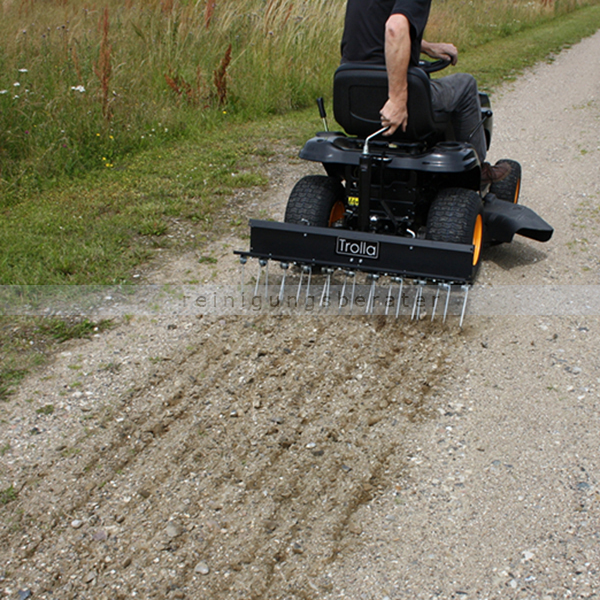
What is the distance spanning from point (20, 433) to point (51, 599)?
91cm

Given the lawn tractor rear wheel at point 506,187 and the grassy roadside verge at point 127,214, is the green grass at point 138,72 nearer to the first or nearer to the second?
the grassy roadside verge at point 127,214

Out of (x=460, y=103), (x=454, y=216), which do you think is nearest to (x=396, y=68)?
(x=460, y=103)

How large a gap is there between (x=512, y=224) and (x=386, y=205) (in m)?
0.84

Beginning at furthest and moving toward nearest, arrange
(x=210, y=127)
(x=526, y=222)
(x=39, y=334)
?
(x=210, y=127), (x=526, y=222), (x=39, y=334)

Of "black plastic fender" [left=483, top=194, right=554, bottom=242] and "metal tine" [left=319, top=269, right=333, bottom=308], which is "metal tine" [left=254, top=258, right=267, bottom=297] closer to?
"metal tine" [left=319, top=269, right=333, bottom=308]

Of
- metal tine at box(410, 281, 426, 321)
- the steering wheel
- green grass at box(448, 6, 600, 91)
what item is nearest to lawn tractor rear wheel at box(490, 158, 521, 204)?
the steering wheel

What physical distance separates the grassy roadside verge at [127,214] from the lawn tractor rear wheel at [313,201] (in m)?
1.01

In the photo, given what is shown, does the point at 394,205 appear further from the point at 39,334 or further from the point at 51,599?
the point at 51,599

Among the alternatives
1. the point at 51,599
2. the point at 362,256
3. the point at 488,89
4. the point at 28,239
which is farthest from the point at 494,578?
the point at 488,89

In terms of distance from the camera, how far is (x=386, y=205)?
13.0 ft

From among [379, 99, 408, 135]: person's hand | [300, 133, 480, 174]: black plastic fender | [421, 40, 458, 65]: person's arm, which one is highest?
[421, 40, 458, 65]: person's arm

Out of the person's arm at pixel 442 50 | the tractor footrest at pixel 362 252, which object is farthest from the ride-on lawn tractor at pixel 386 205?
the person's arm at pixel 442 50

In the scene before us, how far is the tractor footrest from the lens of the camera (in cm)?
352

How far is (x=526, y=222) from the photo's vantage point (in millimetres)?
4207
